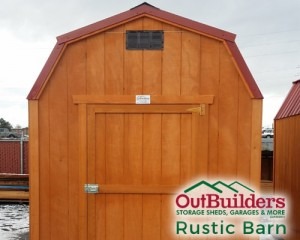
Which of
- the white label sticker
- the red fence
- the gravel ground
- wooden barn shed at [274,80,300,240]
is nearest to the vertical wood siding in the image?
wooden barn shed at [274,80,300,240]

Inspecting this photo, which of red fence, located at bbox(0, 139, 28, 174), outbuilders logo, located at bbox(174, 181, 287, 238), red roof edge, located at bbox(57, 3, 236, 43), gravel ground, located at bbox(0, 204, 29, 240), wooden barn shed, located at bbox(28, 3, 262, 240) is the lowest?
gravel ground, located at bbox(0, 204, 29, 240)

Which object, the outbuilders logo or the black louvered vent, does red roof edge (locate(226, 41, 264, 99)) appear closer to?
the black louvered vent

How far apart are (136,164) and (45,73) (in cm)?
146

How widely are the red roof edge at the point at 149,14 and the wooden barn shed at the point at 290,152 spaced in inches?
88.9

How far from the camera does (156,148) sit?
12.4 ft

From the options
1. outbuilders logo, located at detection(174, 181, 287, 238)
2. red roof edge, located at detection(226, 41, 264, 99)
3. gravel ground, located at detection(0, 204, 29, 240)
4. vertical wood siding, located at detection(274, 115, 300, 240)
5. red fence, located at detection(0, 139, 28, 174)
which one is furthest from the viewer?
red fence, located at detection(0, 139, 28, 174)

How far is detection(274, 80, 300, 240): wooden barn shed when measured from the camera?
516cm

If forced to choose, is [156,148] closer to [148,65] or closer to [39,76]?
[148,65]

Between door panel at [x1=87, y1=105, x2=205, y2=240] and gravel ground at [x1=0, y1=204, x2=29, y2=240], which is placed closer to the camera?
door panel at [x1=87, y1=105, x2=205, y2=240]

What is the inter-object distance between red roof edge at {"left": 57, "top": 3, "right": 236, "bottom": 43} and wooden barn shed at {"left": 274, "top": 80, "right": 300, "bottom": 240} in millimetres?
2257

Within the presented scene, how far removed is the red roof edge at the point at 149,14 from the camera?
3.69 m

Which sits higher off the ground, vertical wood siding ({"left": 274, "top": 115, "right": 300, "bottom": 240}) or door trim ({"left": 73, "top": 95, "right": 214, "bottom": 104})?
door trim ({"left": 73, "top": 95, "right": 214, "bottom": 104})

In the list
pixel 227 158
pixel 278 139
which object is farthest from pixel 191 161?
pixel 278 139

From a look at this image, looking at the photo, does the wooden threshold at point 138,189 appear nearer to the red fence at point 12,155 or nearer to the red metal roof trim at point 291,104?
the red metal roof trim at point 291,104
